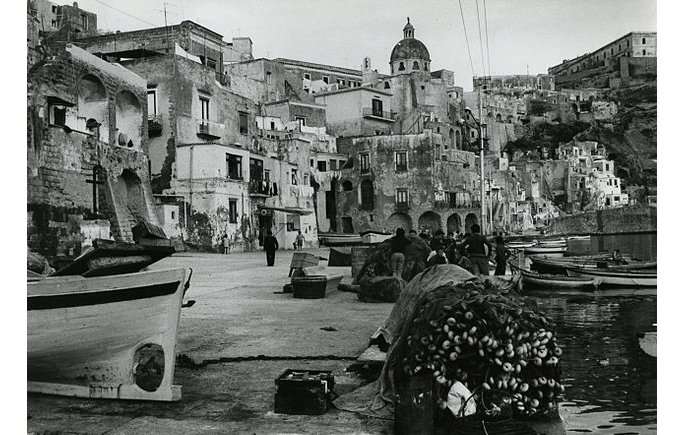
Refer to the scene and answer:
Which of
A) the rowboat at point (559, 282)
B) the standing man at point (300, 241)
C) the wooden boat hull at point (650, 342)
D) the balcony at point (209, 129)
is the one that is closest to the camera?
the wooden boat hull at point (650, 342)

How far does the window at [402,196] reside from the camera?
1618 inches

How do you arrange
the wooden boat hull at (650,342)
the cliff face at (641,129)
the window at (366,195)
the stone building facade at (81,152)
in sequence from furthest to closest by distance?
1. the window at (366,195)
2. the stone building facade at (81,152)
3. the wooden boat hull at (650,342)
4. the cliff face at (641,129)

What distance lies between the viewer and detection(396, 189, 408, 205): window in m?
41.1

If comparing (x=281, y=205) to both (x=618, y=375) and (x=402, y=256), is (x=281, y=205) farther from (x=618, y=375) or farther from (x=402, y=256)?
(x=618, y=375)

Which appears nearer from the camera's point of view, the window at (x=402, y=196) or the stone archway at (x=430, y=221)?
the stone archway at (x=430, y=221)

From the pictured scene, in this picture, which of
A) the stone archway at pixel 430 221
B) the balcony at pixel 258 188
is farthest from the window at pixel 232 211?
the stone archway at pixel 430 221

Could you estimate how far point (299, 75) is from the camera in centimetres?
4459

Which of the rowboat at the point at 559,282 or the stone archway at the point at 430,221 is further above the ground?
the stone archway at the point at 430,221

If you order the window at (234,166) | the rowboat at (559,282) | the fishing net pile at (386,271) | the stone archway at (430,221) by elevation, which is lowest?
the rowboat at (559,282)

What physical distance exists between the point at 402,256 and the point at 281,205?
21888 millimetres

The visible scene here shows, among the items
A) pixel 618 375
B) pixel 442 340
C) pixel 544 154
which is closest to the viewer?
pixel 442 340

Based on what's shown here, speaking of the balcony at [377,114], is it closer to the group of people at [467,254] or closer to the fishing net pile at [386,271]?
the group of people at [467,254]

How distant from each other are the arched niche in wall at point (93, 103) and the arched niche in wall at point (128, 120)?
67cm
